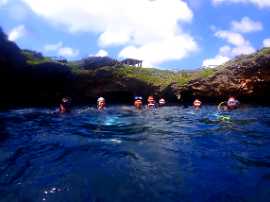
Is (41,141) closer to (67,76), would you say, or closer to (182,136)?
(182,136)

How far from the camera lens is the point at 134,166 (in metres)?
8.80

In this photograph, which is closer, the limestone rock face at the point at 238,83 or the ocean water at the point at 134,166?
the ocean water at the point at 134,166

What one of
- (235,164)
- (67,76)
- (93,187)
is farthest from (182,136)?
(67,76)

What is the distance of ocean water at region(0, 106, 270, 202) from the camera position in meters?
6.93

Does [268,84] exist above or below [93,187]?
above

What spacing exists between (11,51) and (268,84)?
2492 centimetres

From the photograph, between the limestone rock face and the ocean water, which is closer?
the ocean water

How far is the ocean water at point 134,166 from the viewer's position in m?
6.93

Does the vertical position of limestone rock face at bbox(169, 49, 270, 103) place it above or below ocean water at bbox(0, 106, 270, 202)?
above

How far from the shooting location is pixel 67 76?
1491 inches

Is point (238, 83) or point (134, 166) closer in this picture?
point (134, 166)

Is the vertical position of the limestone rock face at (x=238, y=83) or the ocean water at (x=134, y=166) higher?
the limestone rock face at (x=238, y=83)

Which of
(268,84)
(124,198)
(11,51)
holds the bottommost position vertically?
(124,198)

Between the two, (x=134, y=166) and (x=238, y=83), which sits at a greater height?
(x=238, y=83)
